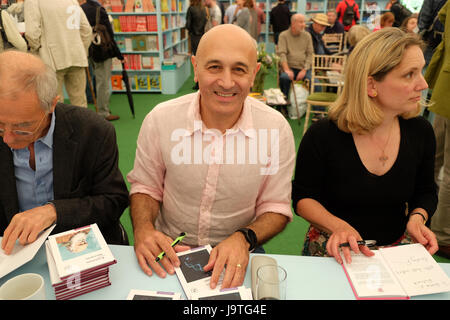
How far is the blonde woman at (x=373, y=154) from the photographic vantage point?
145 cm

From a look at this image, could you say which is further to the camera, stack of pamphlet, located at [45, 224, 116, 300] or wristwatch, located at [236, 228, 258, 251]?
wristwatch, located at [236, 228, 258, 251]

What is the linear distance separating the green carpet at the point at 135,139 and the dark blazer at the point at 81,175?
30.8 inches

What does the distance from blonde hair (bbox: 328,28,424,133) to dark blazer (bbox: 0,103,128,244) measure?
3.39ft

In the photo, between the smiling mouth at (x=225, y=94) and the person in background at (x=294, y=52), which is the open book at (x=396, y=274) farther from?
the person in background at (x=294, y=52)

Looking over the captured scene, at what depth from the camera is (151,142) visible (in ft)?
4.93

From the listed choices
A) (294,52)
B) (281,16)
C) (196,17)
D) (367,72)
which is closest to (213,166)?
(367,72)

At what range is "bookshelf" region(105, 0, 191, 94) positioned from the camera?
638cm

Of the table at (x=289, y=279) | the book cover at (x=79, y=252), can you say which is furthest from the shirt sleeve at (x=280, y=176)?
the book cover at (x=79, y=252)

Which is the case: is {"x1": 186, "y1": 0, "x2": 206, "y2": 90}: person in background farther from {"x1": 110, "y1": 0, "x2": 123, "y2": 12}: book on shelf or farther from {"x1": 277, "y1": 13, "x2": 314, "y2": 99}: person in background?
{"x1": 277, "y1": 13, "x2": 314, "y2": 99}: person in background

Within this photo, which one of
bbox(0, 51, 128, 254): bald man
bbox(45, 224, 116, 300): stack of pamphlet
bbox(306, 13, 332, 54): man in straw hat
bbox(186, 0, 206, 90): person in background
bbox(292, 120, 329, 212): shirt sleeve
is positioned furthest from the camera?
bbox(186, 0, 206, 90): person in background

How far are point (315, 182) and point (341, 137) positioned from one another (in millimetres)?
237

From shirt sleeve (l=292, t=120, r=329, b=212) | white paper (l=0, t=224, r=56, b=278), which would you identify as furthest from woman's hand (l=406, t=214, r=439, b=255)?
white paper (l=0, t=224, r=56, b=278)
